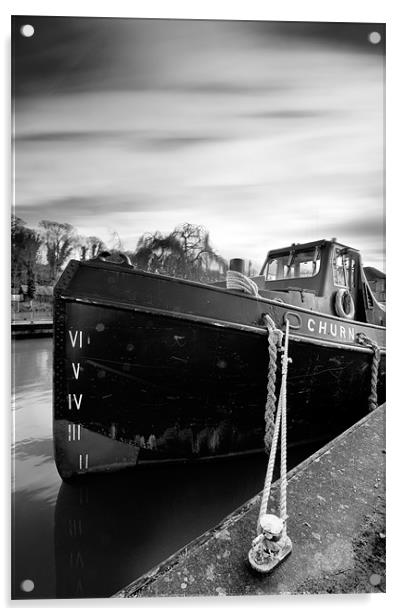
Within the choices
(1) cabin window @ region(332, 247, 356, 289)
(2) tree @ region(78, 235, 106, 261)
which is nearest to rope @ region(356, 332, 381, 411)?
(1) cabin window @ region(332, 247, 356, 289)

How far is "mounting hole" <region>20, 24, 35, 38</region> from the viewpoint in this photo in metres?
1.93

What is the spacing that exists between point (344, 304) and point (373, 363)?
2.68 feet

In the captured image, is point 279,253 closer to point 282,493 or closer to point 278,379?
point 278,379

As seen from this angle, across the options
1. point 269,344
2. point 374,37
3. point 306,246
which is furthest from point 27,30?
point 306,246

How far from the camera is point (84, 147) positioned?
6.77 feet

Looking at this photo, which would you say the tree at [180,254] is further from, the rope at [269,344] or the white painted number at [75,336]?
the white painted number at [75,336]

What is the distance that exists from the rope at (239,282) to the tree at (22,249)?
1.35 metres

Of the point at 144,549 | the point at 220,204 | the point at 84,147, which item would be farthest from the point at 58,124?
the point at 144,549

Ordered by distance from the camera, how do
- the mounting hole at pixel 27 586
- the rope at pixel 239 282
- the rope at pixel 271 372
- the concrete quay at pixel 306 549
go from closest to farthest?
1. the concrete quay at pixel 306 549
2. the mounting hole at pixel 27 586
3. the rope at pixel 271 372
4. the rope at pixel 239 282

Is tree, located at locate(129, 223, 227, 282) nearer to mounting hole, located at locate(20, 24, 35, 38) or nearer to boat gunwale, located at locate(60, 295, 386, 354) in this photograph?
boat gunwale, located at locate(60, 295, 386, 354)

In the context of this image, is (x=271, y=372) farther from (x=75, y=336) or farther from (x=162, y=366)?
(x=75, y=336)

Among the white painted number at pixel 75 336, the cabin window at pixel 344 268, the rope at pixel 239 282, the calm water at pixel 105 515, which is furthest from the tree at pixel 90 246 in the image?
the cabin window at pixel 344 268

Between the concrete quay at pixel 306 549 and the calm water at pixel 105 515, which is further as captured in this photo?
the calm water at pixel 105 515

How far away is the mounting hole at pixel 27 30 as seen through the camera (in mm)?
1933
